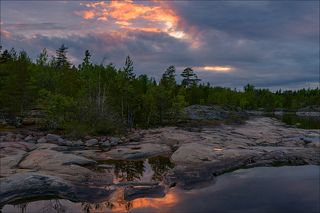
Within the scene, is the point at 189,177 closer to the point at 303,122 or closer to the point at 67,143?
the point at 67,143

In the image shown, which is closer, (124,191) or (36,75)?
(124,191)

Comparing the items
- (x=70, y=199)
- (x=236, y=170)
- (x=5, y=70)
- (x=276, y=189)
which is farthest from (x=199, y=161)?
(x=5, y=70)

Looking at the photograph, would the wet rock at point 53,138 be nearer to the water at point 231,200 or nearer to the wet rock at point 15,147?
the wet rock at point 15,147

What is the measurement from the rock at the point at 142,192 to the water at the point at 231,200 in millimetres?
404

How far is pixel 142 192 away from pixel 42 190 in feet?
18.0

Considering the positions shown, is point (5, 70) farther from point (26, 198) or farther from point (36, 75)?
point (26, 198)

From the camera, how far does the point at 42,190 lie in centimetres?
1861

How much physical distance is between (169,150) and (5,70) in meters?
34.7

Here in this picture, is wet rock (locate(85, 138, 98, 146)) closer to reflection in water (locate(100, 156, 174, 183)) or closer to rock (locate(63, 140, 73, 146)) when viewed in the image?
rock (locate(63, 140, 73, 146))

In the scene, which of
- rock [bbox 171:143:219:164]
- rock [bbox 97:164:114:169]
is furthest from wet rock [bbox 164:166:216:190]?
rock [bbox 97:164:114:169]

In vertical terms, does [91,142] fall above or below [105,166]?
above

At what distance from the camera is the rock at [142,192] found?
18375 millimetres

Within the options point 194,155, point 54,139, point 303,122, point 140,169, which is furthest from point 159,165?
point 303,122

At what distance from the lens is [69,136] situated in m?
39.9
